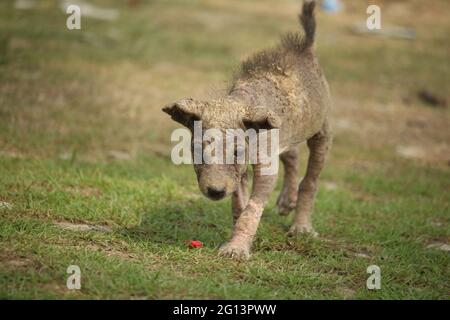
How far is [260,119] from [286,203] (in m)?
2.06

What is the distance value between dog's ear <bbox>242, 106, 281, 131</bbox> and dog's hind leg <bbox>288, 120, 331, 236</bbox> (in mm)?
1466

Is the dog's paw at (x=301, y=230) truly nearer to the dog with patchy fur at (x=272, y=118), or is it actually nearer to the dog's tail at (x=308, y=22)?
the dog with patchy fur at (x=272, y=118)

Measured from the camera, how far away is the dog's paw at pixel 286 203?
716cm

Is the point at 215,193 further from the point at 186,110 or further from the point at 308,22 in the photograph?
the point at 308,22

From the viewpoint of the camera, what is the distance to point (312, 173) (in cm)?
681

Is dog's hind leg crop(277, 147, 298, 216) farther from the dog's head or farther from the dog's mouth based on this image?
the dog's mouth

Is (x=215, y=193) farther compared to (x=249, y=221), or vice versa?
(x=249, y=221)

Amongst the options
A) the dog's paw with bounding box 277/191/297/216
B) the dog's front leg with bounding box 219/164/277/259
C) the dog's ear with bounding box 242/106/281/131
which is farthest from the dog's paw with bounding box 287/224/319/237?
the dog's ear with bounding box 242/106/281/131

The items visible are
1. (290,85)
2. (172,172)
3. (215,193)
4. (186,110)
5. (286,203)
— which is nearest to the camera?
(215,193)

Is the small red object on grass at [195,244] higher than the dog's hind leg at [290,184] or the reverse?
the reverse

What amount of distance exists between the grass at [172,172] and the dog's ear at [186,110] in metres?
0.76

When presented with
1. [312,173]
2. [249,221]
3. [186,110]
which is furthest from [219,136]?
[312,173]

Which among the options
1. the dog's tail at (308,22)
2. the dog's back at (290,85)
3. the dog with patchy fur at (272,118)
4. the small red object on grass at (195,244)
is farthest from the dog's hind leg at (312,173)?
the small red object on grass at (195,244)

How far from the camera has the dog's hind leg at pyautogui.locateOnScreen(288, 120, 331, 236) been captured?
22.0ft
